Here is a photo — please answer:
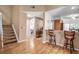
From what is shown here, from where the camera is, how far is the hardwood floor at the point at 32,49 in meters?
2.32

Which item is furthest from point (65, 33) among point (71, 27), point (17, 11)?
point (17, 11)

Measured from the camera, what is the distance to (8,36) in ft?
7.95

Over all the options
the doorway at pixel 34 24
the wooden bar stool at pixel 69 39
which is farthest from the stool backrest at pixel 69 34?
the doorway at pixel 34 24

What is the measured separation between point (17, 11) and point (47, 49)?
43.6 inches

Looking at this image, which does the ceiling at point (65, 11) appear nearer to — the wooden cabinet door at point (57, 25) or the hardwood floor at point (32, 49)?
the wooden cabinet door at point (57, 25)

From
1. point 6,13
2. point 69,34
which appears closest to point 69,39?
point 69,34

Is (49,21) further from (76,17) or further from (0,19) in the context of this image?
(0,19)

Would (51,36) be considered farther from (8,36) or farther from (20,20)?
(8,36)

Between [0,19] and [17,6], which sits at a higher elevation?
[17,6]

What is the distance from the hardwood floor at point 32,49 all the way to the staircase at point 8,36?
10cm

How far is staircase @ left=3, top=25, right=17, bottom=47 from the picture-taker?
2.37 meters

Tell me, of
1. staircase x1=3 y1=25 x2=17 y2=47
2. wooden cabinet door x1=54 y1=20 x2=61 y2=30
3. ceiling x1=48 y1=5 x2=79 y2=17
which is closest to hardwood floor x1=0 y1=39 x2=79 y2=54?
staircase x1=3 y1=25 x2=17 y2=47
